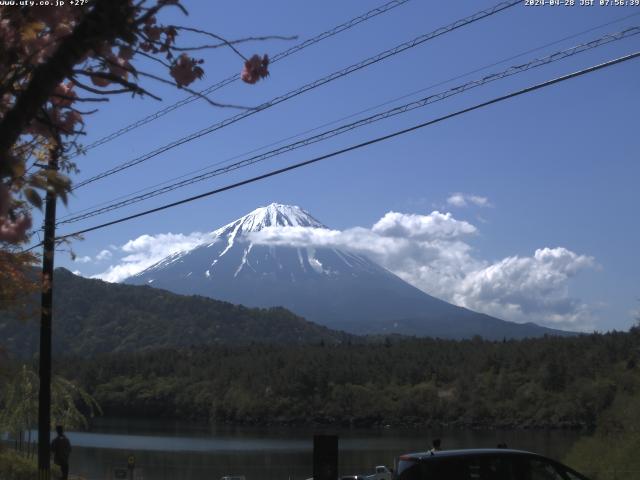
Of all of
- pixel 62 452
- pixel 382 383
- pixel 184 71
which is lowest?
pixel 382 383

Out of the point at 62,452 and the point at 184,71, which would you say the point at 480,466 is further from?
the point at 62,452

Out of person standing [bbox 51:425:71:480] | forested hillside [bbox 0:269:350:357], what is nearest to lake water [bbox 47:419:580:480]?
person standing [bbox 51:425:71:480]

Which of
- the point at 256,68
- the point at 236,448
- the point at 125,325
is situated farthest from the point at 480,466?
the point at 125,325

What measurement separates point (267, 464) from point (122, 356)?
251ft

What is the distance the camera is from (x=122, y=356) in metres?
121

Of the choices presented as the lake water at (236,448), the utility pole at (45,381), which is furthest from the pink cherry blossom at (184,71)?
the lake water at (236,448)

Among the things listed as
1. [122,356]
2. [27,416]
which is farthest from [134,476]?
[122,356]

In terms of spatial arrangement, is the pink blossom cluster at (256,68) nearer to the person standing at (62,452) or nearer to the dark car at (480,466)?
the dark car at (480,466)

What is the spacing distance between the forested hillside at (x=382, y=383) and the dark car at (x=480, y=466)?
6509 centimetres

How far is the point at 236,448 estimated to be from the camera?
6019 centimetres

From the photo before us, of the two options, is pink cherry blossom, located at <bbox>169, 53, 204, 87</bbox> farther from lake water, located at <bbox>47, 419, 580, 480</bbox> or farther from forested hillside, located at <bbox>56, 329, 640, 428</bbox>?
forested hillside, located at <bbox>56, 329, 640, 428</bbox>

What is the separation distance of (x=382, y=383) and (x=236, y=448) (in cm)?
4531

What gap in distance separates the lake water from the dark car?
65.4 ft

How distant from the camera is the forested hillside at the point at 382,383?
84125 mm
